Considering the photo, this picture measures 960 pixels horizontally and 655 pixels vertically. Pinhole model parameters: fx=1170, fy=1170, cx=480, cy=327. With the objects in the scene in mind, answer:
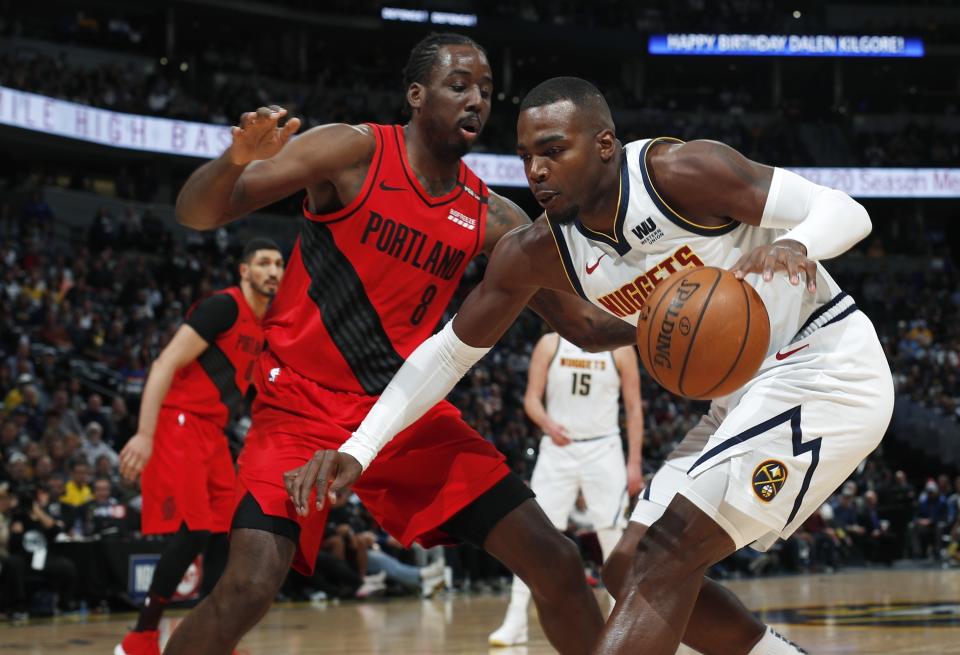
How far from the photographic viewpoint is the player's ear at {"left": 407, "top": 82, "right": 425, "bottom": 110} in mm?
3994


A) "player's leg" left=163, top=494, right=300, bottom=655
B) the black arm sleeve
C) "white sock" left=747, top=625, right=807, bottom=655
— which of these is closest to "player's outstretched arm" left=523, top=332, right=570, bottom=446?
the black arm sleeve

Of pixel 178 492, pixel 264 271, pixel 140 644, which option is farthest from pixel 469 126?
pixel 140 644

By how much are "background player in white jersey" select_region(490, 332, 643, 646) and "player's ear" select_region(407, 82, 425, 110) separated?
12.4ft

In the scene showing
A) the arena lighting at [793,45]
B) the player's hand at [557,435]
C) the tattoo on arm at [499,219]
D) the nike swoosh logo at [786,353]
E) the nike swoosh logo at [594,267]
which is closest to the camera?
the nike swoosh logo at [786,353]

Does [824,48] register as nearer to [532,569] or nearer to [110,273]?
[110,273]

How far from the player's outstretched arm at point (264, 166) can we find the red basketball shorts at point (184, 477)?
2.64 meters

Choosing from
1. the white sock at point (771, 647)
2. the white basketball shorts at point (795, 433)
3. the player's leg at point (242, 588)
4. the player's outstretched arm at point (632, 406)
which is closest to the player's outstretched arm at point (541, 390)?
the player's outstretched arm at point (632, 406)

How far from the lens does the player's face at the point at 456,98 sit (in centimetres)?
390

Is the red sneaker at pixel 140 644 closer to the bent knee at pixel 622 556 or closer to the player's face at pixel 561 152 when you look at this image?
the bent knee at pixel 622 556

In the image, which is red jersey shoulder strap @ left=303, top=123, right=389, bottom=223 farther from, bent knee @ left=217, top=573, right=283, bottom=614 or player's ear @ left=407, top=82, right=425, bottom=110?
bent knee @ left=217, top=573, right=283, bottom=614

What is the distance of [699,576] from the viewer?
3.09m

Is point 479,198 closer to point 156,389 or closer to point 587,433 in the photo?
point 156,389

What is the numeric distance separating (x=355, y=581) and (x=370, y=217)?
22.6ft

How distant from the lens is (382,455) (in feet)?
12.6
